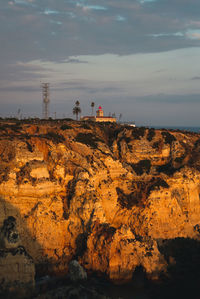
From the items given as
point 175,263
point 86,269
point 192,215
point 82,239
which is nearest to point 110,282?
point 86,269

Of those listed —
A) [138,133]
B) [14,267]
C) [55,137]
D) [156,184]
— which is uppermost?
[138,133]

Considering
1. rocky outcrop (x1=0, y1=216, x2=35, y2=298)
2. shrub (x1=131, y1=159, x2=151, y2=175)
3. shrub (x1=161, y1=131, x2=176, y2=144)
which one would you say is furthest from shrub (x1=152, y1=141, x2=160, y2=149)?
rocky outcrop (x1=0, y1=216, x2=35, y2=298)

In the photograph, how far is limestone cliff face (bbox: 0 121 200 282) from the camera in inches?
1284

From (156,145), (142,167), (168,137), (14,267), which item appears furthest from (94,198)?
(168,137)

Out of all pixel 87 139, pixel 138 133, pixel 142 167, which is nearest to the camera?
pixel 87 139

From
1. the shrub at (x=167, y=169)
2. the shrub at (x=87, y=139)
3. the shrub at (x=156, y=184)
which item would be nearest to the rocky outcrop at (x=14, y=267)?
the shrub at (x=156, y=184)

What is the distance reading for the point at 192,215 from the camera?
42781mm

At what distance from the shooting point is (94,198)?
117 feet

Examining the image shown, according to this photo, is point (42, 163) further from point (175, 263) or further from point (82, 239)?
point (175, 263)

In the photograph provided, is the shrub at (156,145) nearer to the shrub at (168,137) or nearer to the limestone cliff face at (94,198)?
the limestone cliff face at (94,198)

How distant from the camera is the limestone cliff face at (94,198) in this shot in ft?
107

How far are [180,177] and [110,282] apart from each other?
55.7 ft

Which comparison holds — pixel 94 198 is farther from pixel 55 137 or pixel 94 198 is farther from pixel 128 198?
pixel 55 137

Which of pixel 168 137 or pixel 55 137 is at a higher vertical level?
pixel 168 137
